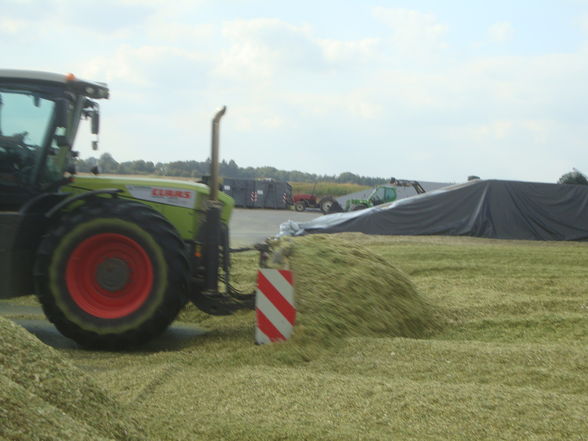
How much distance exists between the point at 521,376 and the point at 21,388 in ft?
11.3

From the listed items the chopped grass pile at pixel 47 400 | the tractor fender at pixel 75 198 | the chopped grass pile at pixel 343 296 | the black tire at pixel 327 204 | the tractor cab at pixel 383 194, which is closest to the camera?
the chopped grass pile at pixel 47 400

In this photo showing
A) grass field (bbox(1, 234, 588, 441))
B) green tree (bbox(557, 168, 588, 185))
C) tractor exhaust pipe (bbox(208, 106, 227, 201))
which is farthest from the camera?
green tree (bbox(557, 168, 588, 185))

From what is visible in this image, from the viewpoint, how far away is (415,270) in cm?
1194

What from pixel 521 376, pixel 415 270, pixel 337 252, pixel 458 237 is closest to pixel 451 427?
pixel 521 376

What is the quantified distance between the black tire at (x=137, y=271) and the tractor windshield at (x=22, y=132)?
2.66 feet

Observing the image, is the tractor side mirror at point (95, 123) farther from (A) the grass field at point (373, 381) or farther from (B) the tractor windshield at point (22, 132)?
(A) the grass field at point (373, 381)

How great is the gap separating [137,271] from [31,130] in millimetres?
1778

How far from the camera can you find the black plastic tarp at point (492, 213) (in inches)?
811

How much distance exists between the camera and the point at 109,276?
6684 millimetres

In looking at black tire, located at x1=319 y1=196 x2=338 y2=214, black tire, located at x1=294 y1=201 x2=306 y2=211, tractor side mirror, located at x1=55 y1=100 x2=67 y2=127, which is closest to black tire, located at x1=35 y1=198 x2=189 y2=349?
tractor side mirror, located at x1=55 y1=100 x2=67 y2=127

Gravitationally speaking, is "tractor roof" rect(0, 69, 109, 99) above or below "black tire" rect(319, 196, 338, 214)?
above

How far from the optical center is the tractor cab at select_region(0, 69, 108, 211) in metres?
6.93

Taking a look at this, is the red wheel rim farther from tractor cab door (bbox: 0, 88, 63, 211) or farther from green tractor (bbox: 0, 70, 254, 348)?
tractor cab door (bbox: 0, 88, 63, 211)

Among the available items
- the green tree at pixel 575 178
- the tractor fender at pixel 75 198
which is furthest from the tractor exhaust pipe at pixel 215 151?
the green tree at pixel 575 178
